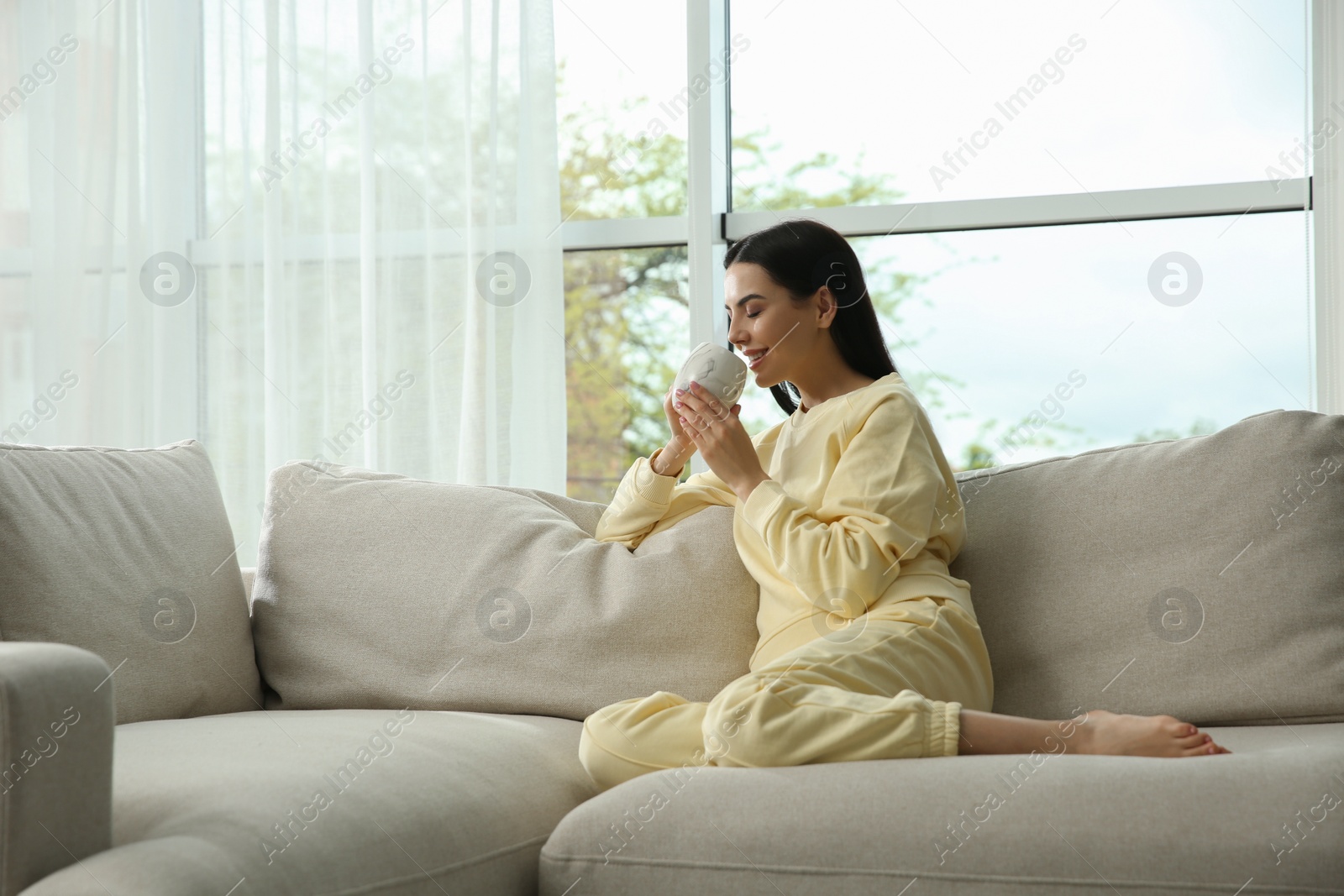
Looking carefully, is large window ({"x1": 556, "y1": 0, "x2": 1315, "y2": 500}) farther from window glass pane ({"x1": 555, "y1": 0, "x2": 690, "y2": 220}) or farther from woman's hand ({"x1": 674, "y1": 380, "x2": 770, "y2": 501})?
woman's hand ({"x1": 674, "y1": 380, "x2": 770, "y2": 501})

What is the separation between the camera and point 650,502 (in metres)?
1.86

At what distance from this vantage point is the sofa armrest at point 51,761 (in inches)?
38.9

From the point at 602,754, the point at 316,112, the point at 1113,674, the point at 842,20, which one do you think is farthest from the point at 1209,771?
the point at 316,112

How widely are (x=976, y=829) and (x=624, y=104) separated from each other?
235cm

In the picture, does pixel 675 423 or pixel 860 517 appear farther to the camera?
pixel 675 423

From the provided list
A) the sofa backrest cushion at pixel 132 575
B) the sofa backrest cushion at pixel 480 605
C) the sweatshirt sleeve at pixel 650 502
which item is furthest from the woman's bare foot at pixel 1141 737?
the sofa backrest cushion at pixel 132 575

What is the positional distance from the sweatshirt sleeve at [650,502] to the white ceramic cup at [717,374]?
6.1 inches

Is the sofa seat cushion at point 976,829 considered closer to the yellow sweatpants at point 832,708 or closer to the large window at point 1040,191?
the yellow sweatpants at point 832,708

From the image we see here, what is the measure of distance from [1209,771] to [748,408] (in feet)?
6.03

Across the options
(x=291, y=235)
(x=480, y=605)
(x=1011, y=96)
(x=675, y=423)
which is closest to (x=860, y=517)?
(x=675, y=423)

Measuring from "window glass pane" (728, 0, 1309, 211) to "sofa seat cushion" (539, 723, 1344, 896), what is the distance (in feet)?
5.87

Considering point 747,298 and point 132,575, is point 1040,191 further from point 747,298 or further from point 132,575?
point 132,575

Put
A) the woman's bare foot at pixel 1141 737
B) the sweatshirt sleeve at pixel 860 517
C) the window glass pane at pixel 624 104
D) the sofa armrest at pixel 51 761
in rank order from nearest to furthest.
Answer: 1. the sofa armrest at pixel 51 761
2. the woman's bare foot at pixel 1141 737
3. the sweatshirt sleeve at pixel 860 517
4. the window glass pane at pixel 624 104

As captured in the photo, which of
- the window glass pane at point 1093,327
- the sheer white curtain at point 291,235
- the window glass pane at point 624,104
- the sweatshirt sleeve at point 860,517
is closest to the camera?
the sweatshirt sleeve at point 860,517
